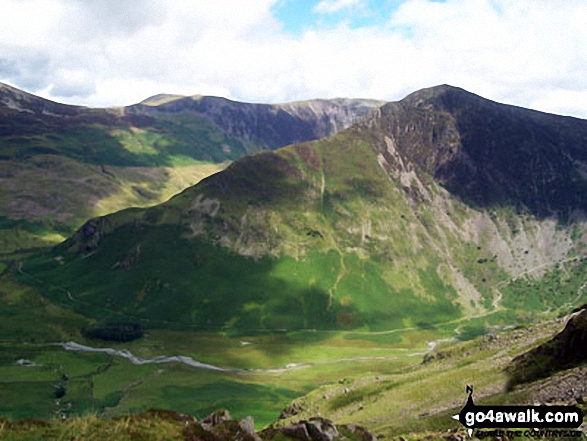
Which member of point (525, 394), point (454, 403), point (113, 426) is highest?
point (113, 426)

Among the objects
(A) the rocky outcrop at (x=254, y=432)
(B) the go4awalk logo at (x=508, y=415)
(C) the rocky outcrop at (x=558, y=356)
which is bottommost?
(C) the rocky outcrop at (x=558, y=356)

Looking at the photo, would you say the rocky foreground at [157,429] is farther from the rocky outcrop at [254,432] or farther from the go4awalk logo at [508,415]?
the go4awalk logo at [508,415]

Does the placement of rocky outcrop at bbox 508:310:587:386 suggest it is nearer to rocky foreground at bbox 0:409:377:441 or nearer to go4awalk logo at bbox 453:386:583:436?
go4awalk logo at bbox 453:386:583:436

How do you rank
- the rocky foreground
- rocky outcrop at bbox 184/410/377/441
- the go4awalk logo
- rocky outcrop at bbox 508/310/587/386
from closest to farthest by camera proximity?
the rocky foreground → the go4awalk logo → rocky outcrop at bbox 184/410/377/441 → rocky outcrop at bbox 508/310/587/386

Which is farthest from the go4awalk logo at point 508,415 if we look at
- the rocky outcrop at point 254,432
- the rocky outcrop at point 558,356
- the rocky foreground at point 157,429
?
the rocky outcrop at point 558,356

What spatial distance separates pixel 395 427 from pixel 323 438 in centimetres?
4805

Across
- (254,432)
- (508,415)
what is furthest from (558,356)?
(254,432)

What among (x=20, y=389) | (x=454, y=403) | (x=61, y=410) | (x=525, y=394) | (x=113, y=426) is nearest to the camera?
(x=113, y=426)

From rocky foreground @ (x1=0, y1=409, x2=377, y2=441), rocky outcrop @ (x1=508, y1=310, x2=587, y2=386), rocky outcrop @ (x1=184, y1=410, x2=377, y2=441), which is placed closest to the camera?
rocky foreground @ (x1=0, y1=409, x2=377, y2=441)

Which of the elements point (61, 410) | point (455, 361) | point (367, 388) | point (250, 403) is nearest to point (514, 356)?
point (455, 361)

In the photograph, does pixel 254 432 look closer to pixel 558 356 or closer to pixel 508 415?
pixel 508 415

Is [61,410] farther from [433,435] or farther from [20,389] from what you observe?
[433,435]

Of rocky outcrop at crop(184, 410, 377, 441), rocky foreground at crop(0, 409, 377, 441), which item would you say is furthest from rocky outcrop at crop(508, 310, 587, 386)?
rocky foreground at crop(0, 409, 377, 441)

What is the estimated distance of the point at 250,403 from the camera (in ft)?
636
